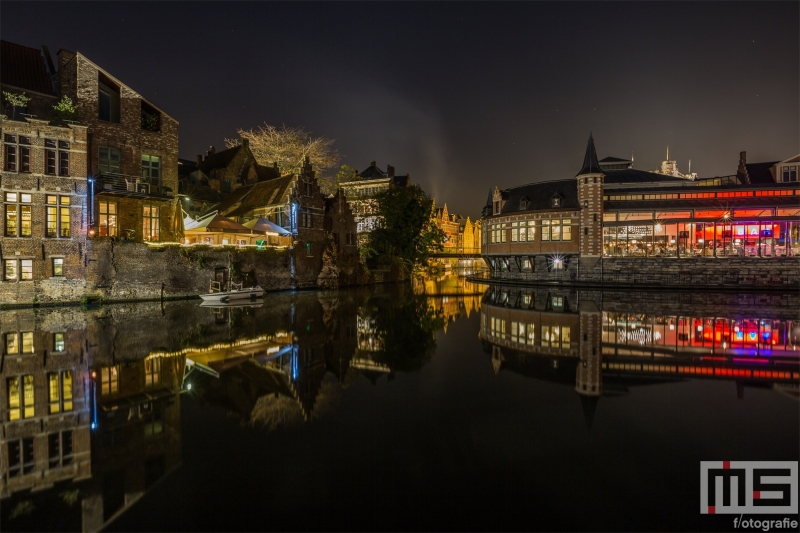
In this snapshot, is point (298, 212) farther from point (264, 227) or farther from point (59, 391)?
point (59, 391)

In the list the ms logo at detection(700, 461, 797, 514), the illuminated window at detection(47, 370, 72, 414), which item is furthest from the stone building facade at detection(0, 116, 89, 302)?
the ms logo at detection(700, 461, 797, 514)

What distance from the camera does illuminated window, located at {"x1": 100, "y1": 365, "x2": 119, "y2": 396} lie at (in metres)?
8.64

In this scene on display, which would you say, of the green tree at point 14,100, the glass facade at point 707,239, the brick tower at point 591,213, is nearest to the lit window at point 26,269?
the green tree at point 14,100

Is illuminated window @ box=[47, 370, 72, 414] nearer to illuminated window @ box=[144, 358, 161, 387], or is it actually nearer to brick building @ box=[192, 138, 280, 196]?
illuminated window @ box=[144, 358, 161, 387]

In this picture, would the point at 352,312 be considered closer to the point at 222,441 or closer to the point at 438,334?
the point at 438,334

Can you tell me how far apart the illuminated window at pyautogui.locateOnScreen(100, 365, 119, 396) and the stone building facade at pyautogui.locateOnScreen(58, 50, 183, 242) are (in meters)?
19.7

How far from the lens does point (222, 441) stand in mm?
6387

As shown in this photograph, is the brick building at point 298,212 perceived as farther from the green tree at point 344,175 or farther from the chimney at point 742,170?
the chimney at point 742,170

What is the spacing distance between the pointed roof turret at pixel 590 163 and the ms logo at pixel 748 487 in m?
37.8

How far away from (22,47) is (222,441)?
115ft

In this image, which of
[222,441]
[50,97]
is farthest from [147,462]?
[50,97]

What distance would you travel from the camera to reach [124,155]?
2825 cm

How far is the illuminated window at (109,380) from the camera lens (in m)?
8.64

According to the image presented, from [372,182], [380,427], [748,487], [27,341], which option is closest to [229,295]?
[27,341]
